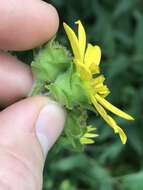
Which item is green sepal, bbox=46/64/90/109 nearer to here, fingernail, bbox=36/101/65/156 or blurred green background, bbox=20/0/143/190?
fingernail, bbox=36/101/65/156

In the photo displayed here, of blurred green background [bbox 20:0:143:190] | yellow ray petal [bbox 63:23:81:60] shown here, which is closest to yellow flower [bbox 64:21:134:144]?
yellow ray petal [bbox 63:23:81:60]

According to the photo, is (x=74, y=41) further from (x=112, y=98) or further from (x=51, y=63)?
(x=112, y=98)

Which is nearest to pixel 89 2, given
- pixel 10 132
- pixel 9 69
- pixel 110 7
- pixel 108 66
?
pixel 110 7

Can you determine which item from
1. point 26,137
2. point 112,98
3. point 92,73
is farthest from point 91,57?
point 112,98

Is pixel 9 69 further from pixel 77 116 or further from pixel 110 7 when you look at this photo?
pixel 110 7

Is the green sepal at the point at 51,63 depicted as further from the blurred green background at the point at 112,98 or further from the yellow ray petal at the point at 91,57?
the blurred green background at the point at 112,98

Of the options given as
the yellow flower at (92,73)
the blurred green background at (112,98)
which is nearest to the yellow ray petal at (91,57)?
the yellow flower at (92,73)
